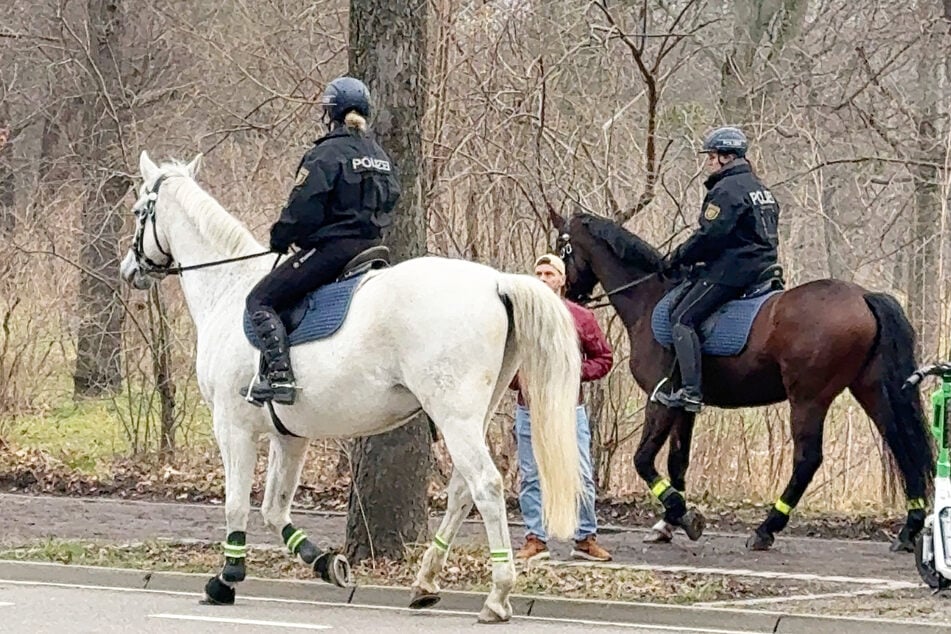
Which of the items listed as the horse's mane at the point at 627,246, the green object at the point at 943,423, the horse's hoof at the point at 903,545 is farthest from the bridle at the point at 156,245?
the horse's hoof at the point at 903,545

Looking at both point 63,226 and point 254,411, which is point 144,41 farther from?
point 254,411

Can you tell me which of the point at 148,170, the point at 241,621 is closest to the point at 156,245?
the point at 148,170

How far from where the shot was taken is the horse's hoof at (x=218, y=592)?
9891mm

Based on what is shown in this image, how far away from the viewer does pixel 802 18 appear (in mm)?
22297

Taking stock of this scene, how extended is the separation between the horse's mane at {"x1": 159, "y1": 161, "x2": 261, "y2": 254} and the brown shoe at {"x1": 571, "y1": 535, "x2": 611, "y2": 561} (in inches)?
127

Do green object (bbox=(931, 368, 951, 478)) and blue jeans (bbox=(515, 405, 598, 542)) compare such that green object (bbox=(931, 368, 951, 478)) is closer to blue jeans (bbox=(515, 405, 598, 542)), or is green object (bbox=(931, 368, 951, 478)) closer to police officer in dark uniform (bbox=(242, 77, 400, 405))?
blue jeans (bbox=(515, 405, 598, 542))

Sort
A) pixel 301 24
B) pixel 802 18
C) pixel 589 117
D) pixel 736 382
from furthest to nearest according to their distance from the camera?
1. pixel 802 18
2. pixel 301 24
3. pixel 589 117
4. pixel 736 382

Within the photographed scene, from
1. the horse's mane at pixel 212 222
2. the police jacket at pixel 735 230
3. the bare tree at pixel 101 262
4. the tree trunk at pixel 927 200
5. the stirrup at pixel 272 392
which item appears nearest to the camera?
the stirrup at pixel 272 392

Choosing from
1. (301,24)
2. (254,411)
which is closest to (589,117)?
(301,24)

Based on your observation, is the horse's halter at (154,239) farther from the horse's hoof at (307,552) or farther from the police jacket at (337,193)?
the horse's hoof at (307,552)

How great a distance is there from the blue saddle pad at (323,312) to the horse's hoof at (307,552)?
51.7 inches

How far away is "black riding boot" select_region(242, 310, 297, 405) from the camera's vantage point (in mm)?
9562

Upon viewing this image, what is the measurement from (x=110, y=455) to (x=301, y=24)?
501 centimetres

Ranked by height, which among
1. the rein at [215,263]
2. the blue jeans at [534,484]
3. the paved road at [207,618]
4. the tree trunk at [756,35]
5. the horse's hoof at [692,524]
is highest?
Result: the tree trunk at [756,35]
